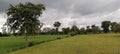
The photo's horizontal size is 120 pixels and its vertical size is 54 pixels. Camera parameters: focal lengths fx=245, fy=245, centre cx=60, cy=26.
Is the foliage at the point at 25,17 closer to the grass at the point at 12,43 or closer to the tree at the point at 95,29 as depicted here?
the grass at the point at 12,43

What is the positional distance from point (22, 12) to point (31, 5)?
281 cm

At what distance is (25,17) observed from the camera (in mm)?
54312

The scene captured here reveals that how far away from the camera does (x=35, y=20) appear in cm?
5491

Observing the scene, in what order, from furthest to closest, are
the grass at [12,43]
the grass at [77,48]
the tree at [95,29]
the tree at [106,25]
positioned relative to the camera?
the tree at [106,25] < the tree at [95,29] < the grass at [12,43] < the grass at [77,48]

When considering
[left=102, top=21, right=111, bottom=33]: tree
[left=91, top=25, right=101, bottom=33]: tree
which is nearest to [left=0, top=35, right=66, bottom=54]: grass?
[left=91, top=25, right=101, bottom=33]: tree

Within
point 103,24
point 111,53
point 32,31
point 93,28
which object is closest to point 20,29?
point 32,31

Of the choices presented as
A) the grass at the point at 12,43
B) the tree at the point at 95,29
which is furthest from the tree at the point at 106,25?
the grass at the point at 12,43

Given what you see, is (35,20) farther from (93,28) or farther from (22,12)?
(93,28)

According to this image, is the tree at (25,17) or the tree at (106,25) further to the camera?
the tree at (106,25)

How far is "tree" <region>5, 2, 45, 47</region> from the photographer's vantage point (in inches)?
2116

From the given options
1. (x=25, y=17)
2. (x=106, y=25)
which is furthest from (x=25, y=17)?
(x=106, y=25)

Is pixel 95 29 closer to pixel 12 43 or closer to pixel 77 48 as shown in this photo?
pixel 12 43

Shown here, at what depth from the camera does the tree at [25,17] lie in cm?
5375

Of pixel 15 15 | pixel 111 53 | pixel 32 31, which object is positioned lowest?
pixel 111 53
